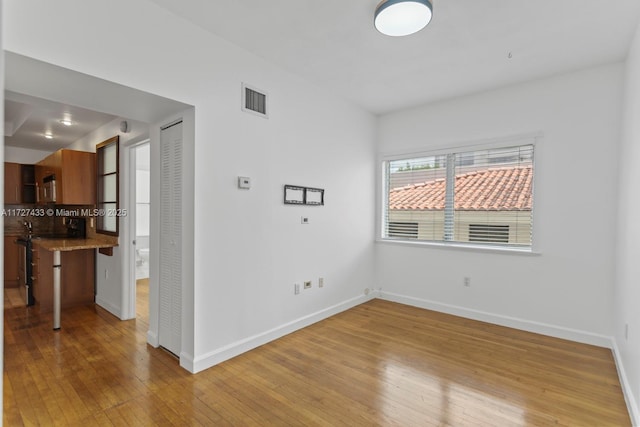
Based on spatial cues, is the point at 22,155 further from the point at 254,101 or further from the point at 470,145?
the point at 470,145

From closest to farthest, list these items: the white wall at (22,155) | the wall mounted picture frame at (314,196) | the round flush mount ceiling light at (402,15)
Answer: the round flush mount ceiling light at (402,15) < the wall mounted picture frame at (314,196) < the white wall at (22,155)

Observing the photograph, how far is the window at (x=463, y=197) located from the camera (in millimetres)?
3756

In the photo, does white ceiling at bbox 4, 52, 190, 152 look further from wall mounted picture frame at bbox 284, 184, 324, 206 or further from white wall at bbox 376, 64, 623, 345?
white wall at bbox 376, 64, 623, 345

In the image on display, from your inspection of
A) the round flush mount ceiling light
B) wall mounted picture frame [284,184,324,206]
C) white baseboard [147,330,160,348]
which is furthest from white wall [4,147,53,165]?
the round flush mount ceiling light

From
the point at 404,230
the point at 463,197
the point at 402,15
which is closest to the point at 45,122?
the point at 402,15

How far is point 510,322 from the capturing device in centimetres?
371

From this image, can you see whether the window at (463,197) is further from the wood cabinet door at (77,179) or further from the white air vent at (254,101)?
the wood cabinet door at (77,179)

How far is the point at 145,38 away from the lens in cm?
228

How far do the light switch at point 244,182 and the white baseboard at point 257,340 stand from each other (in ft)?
4.70

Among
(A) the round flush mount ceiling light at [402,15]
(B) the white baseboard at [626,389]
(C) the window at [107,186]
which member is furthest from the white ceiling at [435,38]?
(B) the white baseboard at [626,389]

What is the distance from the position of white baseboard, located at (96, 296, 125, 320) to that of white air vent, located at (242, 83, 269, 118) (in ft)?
9.56

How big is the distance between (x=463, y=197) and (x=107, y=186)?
469cm

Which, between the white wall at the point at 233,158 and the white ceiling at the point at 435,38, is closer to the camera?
the white wall at the point at 233,158

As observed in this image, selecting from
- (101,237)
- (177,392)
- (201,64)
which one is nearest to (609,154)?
(201,64)
